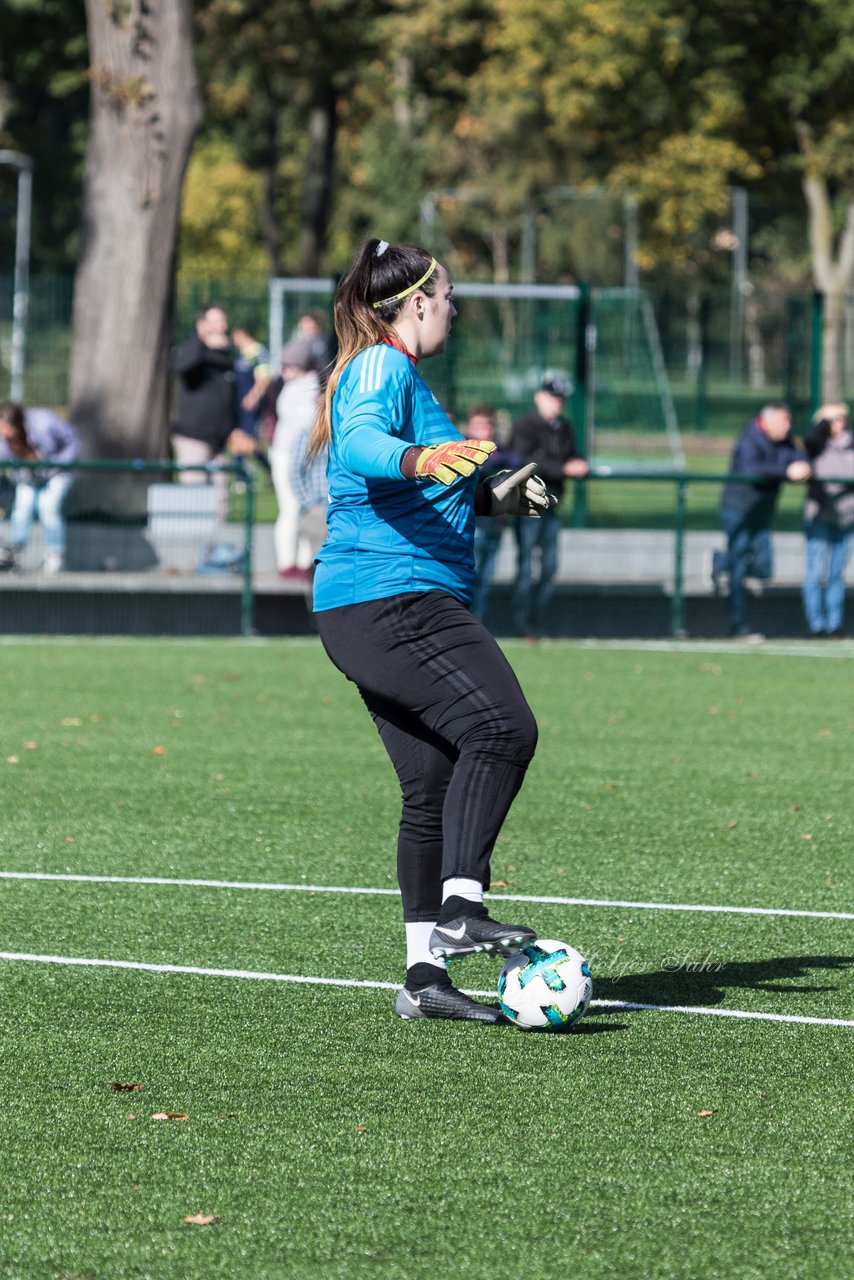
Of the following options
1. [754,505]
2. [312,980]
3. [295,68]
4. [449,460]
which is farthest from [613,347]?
[449,460]

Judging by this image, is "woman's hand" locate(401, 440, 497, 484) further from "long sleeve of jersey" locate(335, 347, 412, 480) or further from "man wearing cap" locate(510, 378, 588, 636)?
"man wearing cap" locate(510, 378, 588, 636)

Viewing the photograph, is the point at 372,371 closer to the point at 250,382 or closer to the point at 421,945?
the point at 421,945

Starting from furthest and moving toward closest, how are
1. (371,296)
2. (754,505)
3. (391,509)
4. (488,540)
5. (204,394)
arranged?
(204,394)
(754,505)
(488,540)
(371,296)
(391,509)

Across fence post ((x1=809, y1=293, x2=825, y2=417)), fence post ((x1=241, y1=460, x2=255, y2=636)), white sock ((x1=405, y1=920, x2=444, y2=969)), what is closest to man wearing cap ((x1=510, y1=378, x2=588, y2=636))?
fence post ((x1=241, y1=460, x2=255, y2=636))

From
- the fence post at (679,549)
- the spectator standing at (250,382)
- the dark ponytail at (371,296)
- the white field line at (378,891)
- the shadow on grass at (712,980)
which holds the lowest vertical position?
the white field line at (378,891)

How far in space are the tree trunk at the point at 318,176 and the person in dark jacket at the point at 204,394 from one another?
24.0m

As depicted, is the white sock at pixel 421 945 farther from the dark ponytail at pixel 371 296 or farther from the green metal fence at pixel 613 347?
the green metal fence at pixel 613 347

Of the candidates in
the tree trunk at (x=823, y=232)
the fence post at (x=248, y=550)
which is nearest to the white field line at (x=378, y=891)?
the fence post at (x=248, y=550)

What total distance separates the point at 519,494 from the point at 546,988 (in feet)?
4.35

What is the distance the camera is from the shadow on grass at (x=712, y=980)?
598 cm

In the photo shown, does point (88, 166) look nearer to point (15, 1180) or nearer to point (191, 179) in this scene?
point (15, 1180)

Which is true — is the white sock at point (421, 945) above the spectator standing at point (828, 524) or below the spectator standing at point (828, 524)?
below

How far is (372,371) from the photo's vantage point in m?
5.26

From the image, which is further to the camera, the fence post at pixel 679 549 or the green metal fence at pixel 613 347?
the green metal fence at pixel 613 347
